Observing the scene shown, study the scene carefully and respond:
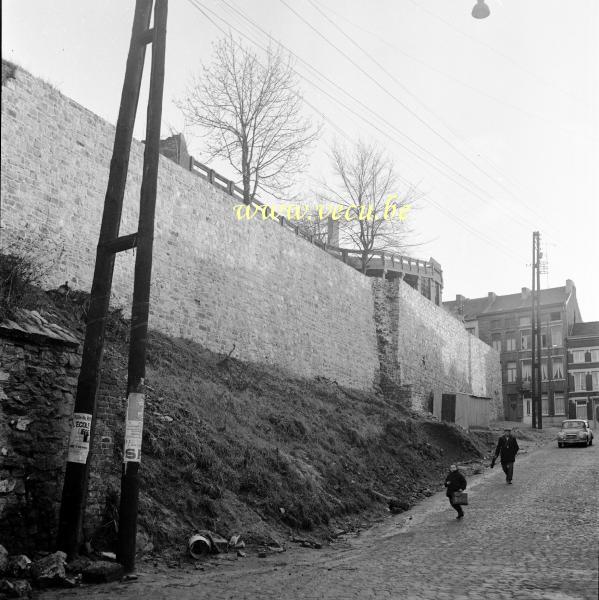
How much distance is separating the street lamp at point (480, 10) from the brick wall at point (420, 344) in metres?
20.1

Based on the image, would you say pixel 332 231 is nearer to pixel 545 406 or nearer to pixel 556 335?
pixel 545 406

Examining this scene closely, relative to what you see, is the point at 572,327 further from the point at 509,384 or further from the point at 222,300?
the point at 222,300

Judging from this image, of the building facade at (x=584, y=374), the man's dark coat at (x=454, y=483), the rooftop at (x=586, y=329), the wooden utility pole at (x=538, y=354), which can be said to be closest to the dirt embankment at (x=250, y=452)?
the man's dark coat at (x=454, y=483)

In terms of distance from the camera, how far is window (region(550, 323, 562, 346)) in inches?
2377

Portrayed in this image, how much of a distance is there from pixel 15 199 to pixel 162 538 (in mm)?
8146

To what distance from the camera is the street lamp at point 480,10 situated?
11195mm

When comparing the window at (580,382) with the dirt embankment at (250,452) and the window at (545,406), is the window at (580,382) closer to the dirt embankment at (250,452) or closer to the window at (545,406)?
the window at (545,406)

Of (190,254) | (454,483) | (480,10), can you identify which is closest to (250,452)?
(454,483)

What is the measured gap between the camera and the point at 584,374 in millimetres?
57625

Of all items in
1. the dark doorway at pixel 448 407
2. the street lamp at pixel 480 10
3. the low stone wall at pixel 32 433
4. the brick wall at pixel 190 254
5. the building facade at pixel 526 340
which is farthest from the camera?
the building facade at pixel 526 340

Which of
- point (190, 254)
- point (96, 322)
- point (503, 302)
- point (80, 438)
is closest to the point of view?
point (80, 438)

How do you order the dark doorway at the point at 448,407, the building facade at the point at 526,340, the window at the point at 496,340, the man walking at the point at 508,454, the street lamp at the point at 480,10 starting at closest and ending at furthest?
the street lamp at the point at 480,10, the man walking at the point at 508,454, the dark doorway at the point at 448,407, the building facade at the point at 526,340, the window at the point at 496,340

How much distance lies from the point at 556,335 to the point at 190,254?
50.0 meters

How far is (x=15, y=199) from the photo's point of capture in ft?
44.6
